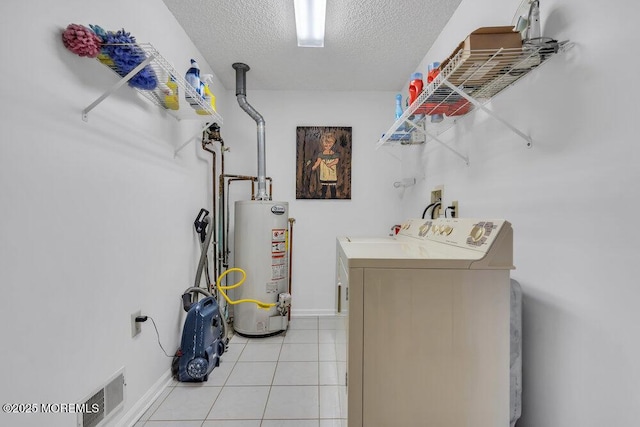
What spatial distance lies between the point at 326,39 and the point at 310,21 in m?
0.33

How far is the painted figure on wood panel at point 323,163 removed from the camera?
3.29 m

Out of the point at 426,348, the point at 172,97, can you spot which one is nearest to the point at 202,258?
the point at 172,97

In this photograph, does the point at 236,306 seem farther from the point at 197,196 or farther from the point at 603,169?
the point at 603,169

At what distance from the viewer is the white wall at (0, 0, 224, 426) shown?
0.98 meters

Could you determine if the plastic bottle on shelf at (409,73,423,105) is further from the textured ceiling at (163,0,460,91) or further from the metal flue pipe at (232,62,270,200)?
the metal flue pipe at (232,62,270,200)

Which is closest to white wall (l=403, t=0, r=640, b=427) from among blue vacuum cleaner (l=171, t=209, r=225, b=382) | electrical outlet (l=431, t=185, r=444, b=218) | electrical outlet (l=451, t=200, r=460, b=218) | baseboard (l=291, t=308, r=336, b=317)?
electrical outlet (l=451, t=200, r=460, b=218)

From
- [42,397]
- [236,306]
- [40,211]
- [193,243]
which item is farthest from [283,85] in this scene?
[42,397]

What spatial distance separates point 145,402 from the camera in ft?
5.74

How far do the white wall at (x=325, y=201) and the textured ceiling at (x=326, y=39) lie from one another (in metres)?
0.22

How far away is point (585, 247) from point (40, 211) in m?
1.91

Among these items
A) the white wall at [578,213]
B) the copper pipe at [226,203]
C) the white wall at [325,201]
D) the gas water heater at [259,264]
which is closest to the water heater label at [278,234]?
the gas water heater at [259,264]

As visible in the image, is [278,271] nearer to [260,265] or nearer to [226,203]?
[260,265]

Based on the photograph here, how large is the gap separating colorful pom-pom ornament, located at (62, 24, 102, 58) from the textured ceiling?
103 centimetres

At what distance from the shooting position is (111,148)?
143 centimetres
